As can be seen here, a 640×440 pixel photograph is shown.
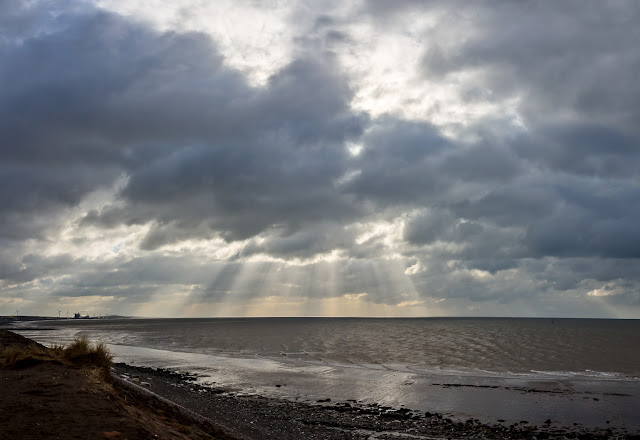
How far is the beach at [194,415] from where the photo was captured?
12188 mm

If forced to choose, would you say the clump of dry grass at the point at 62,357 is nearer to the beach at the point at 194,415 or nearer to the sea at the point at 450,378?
the beach at the point at 194,415

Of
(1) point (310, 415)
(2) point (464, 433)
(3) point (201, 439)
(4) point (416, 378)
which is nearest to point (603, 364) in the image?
(4) point (416, 378)

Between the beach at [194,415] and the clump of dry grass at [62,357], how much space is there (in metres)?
0.39

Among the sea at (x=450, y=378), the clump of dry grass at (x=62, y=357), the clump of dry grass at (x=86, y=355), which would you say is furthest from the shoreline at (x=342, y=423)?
the clump of dry grass at (x=62, y=357)

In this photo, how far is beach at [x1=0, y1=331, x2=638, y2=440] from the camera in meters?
12.2

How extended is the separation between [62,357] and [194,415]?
252 inches

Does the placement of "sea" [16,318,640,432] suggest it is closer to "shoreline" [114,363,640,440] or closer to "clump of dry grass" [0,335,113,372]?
"shoreline" [114,363,640,440]

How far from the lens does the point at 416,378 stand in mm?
41125

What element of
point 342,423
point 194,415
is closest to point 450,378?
point 342,423

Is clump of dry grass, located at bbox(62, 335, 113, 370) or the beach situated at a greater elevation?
clump of dry grass, located at bbox(62, 335, 113, 370)

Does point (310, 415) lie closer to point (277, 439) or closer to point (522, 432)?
point (277, 439)

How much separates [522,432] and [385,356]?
1457 inches

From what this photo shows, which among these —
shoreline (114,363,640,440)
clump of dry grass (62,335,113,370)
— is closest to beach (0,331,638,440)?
shoreline (114,363,640,440)

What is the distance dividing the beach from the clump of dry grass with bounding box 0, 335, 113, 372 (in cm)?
39
